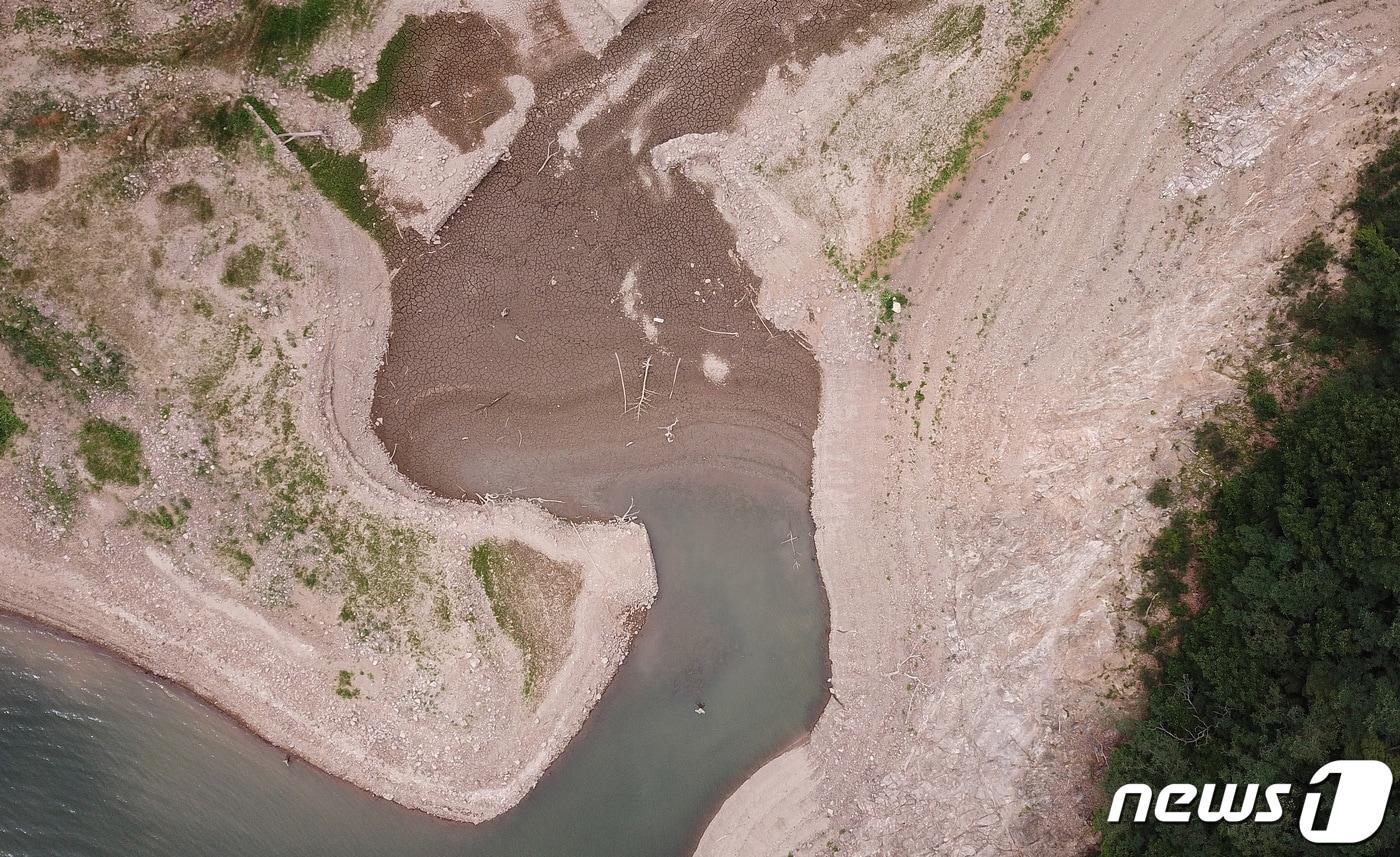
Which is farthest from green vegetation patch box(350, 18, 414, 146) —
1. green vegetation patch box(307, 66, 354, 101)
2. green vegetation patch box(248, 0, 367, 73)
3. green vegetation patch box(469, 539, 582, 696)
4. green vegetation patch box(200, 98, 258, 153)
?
green vegetation patch box(469, 539, 582, 696)

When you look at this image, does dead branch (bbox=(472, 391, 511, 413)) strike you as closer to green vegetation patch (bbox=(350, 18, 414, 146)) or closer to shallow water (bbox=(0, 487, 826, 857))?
shallow water (bbox=(0, 487, 826, 857))

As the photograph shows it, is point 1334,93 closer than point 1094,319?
Yes

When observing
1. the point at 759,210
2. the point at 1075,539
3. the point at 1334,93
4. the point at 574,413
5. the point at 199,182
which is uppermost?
the point at 199,182

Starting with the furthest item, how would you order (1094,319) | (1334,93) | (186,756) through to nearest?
(186,756), (1094,319), (1334,93)

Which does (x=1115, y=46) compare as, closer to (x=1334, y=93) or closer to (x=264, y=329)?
(x=1334, y=93)

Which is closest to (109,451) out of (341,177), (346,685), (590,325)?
(346,685)

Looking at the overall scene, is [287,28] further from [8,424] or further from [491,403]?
[8,424]

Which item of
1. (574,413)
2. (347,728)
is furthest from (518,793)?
(574,413)
